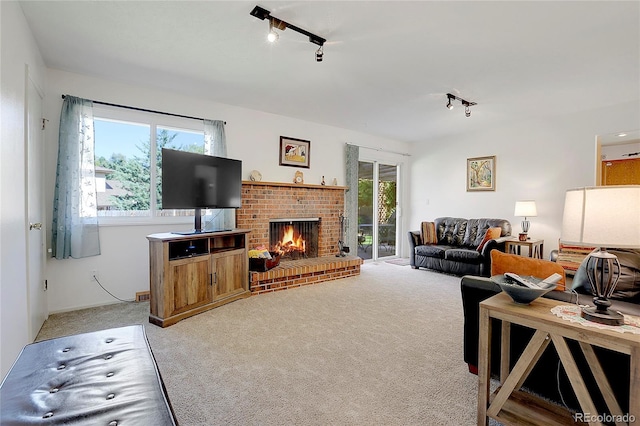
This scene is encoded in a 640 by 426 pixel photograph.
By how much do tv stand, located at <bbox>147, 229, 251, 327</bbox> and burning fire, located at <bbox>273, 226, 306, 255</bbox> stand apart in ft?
3.60

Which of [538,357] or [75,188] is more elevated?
[75,188]

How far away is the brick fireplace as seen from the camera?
412 centimetres

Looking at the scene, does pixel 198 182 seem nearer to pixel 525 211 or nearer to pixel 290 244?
pixel 290 244

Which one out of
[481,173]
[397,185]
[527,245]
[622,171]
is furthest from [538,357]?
[622,171]

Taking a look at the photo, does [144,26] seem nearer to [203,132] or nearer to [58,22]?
[58,22]

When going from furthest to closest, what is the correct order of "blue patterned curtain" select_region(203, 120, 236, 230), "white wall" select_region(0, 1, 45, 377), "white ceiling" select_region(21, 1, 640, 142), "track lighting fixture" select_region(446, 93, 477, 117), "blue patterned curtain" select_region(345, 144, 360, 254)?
"blue patterned curtain" select_region(345, 144, 360, 254) → "blue patterned curtain" select_region(203, 120, 236, 230) → "track lighting fixture" select_region(446, 93, 477, 117) → "white ceiling" select_region(21, 1, 640, 142) → "white wall" select_region(0, 1, 45, 377)

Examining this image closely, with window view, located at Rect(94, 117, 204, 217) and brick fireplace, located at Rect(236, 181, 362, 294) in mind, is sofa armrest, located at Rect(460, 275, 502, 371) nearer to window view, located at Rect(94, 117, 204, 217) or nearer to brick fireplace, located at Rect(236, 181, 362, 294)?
brick fireplace, located at Rect(236, 181, 362, 294)

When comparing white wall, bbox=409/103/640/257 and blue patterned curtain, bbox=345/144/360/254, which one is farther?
blue patterned curtain, bbox=345/144/360/254

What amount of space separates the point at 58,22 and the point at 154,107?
4.50ft

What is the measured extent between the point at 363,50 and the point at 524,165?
398 cm

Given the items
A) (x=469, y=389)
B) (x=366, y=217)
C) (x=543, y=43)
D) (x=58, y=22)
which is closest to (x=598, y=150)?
(x=543, y=43)

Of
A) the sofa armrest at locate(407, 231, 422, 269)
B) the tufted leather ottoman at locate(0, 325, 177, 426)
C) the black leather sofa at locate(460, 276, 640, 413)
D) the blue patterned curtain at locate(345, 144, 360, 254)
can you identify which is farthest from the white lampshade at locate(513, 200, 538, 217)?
the tufted leather ottoman at locate(0, 325, 177, 426)

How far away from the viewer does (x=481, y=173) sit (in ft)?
18.7

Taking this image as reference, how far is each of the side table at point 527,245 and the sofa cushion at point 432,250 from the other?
0.89 m
